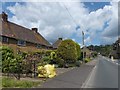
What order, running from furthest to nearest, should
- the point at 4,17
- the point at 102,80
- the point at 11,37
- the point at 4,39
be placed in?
the point at 4,17
the point at 11,37
the point at 4,39
the point at 102,80

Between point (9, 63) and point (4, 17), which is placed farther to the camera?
point (4, 17)

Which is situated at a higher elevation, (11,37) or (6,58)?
(11,37)

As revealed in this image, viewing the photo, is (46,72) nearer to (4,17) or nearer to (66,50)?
(66,50)

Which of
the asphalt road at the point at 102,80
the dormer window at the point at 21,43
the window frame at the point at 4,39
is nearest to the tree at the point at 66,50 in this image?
the window frame at the point at 4,39

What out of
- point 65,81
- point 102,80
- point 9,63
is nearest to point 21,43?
point 9,63

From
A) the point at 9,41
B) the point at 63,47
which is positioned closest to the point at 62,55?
the point at 63,47

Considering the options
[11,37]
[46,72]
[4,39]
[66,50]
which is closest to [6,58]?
[46,72]

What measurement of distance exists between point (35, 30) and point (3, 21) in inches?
779

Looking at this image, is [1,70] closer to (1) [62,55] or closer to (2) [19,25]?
(1) [62,55]

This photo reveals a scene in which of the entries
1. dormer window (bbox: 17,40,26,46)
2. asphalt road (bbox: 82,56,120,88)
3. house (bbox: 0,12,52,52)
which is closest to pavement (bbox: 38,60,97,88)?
asphalt road (bbox: 82,56,120,88)

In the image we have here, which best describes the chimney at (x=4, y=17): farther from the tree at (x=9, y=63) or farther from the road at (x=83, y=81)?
the road at (x=83, y=81)

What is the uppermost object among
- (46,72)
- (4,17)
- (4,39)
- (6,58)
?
(4,17)

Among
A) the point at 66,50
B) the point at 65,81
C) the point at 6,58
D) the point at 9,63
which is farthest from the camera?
the point at 66,50

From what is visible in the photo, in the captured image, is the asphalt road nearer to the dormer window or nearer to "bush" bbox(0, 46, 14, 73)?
"bush" bbox(0, 46, 14, 73)
